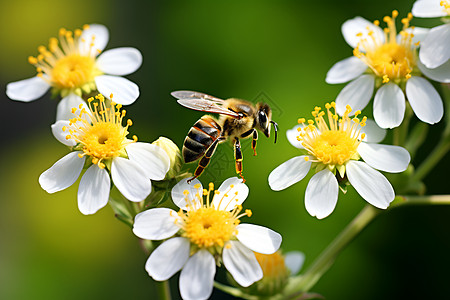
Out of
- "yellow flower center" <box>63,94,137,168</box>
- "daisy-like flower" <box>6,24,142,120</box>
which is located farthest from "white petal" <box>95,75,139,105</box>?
"yellow flower center" <box>63,94,137,168</box>

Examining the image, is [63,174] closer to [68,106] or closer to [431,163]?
[68,106]

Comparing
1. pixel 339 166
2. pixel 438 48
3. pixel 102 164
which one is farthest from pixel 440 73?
pixel 102 164

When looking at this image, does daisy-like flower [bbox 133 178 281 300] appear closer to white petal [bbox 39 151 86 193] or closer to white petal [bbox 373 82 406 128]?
white petal [bbox 39 151 86 193]

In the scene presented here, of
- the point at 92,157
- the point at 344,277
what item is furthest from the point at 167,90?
the point at 92,157

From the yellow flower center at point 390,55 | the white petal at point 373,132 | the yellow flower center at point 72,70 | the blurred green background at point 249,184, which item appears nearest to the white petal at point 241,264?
the white petal at point 373,132

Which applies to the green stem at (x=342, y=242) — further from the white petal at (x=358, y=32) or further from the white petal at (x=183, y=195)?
the white petal at (x=358, y=32)

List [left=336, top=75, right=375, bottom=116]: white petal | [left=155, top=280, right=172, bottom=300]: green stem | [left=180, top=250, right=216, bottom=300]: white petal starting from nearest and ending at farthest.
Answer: [left=180, top=250, right=216, bottom=300]: white petal < [left=155, top=280, right=172, bottom=300]: green stem < [left=336, top=75, right=375, bottom=116]: white petal

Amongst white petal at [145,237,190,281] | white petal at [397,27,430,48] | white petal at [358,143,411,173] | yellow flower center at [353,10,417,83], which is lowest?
white petal at [145,237,190,281]
